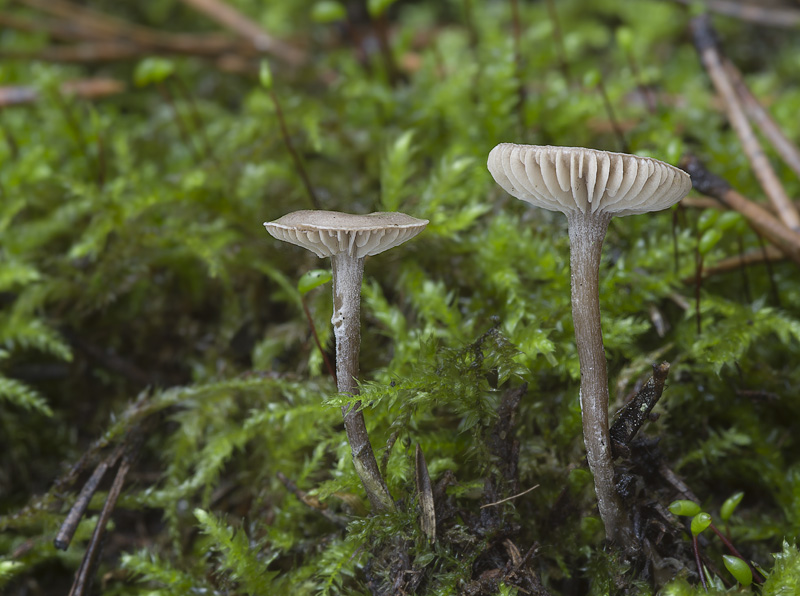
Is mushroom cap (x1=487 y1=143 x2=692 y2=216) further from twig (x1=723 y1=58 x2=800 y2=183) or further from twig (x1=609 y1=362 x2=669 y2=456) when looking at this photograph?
twig (x1=723 y1=58 x2=800 y2=183)

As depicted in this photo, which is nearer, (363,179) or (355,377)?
(355,377)

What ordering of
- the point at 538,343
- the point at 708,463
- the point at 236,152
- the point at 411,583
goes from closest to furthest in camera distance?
1. the point at 411,583
2. the point at 538,343
3. the point at 708,463
4. the point at 236,152

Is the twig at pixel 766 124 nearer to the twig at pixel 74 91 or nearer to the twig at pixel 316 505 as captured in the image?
the twig at pixel 316 505

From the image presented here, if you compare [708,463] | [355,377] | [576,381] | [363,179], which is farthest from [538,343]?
[363,179]

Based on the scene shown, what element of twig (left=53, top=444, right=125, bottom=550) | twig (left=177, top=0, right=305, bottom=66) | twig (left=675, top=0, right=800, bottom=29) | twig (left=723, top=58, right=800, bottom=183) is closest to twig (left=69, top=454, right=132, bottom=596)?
twig (left=53, top=444, right=125, bottom=550)

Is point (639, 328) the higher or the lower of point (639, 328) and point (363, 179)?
the lower

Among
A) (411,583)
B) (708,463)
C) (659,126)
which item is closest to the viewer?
(411,583)

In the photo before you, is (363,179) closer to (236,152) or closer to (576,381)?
(236,152)
